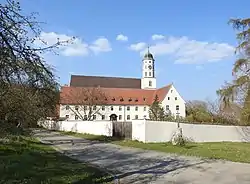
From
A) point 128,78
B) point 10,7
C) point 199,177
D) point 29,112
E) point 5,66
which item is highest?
point 128,78

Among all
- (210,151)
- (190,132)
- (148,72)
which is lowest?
(210,151)

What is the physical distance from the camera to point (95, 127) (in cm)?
4156

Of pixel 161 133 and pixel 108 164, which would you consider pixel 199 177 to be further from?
pixel 161 133

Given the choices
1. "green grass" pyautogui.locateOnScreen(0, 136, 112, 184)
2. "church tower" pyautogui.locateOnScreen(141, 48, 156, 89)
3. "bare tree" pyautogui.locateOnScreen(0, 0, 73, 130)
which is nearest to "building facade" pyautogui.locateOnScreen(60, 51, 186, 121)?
"church tower" pyautogui.locateOnScreen(141, 48, 156, 89)

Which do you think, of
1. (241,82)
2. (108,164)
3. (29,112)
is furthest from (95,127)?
(29,112)

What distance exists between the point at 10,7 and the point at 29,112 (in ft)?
8.07

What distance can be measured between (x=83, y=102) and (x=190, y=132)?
43.5 metres

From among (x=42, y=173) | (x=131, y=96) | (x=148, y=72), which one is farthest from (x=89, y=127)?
(x=148, y=72)

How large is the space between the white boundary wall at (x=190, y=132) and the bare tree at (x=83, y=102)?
132 feet

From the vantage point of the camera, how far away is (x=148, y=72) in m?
111

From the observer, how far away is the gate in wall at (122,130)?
1291 inches

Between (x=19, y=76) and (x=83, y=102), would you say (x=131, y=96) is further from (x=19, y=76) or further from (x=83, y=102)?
(x=19, y=76)

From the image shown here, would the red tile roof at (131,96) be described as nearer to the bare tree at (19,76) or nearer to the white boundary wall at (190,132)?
the white boundary wall at (190,132)

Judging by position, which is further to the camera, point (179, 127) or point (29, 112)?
point (179, 127)
